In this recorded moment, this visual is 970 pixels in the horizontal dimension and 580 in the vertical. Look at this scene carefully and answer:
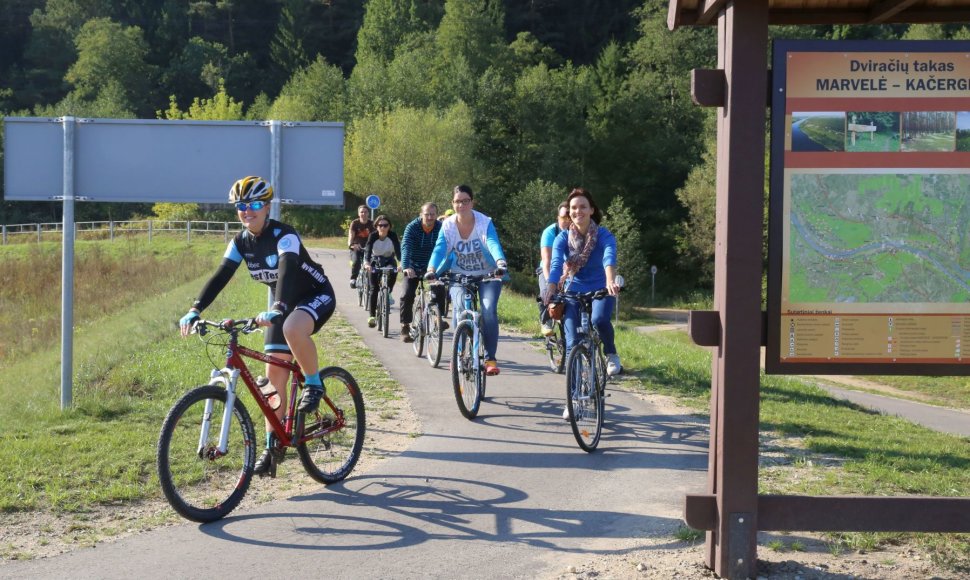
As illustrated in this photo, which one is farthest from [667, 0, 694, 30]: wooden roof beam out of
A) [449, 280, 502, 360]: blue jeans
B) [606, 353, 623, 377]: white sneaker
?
[449, 280, 502, 360]: blue jeans

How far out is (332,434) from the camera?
7559mm

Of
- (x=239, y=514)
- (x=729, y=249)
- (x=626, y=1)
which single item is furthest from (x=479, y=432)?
(x=626, y=1)

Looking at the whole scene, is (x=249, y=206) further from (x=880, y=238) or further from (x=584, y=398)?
(x=880, y=238)

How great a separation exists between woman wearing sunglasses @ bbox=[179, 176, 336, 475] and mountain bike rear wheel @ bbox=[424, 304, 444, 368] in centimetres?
558

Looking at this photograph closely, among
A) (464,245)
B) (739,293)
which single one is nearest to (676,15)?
(739,293)

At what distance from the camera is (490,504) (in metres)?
6.55

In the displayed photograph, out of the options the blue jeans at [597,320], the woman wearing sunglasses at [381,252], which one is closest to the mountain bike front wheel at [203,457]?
the blue jeans at [597,320]

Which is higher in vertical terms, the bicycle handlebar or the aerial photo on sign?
the aerial photo on sign

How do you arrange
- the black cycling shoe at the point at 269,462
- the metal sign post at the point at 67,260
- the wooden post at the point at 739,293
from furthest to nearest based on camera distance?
the metal sign post at the point at 67,260 < the black cycling shoe at the point at 269,462 < the wooden post at the point at 739,293

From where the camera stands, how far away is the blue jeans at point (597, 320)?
8461 mm

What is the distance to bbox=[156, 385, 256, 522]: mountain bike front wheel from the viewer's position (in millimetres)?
5961

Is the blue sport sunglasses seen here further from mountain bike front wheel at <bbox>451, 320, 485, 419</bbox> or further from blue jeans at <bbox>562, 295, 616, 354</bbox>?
mountain bike front wheel at <bbox>451, 320, 485, 419</bbox>

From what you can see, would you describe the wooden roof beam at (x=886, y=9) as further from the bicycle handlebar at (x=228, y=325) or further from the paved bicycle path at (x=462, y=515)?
the bicycle handlebar at (x=228, y=325)

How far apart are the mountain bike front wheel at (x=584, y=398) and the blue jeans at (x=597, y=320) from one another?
204mm
